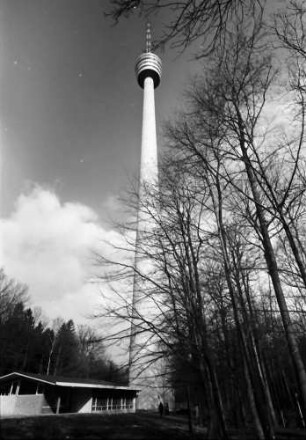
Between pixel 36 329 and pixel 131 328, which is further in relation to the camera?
pixel 36 329

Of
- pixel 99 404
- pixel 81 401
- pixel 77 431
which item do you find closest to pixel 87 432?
pixel 77 431

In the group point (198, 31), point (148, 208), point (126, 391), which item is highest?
point (148, 208)

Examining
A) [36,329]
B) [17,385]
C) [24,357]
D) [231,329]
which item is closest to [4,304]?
[24,357]

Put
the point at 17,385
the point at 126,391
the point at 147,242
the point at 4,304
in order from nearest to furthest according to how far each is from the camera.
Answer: the point at 147,242 → the point at 17,385 → the point at 126,391 → the point at 4,304

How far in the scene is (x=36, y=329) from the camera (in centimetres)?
4075

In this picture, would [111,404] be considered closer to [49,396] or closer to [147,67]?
[49,396]

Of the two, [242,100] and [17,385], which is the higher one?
[242,100]

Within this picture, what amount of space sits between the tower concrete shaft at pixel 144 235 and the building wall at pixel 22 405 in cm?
665

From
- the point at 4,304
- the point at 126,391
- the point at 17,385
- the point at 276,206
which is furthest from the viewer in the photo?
the point at 4,304

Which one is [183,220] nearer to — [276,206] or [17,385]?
[276,206]

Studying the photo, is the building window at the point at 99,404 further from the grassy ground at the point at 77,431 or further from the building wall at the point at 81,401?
the grassy ground at the point at 77,431

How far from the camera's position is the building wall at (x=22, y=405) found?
55.9 feet

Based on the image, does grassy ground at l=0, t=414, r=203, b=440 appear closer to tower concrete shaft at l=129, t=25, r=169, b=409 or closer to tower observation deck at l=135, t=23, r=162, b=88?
tower concrete shaft at l=129, t=25, r=169, b=409

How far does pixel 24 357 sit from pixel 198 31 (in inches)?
1626
